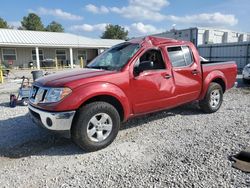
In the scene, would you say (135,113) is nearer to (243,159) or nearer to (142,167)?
(142,167)

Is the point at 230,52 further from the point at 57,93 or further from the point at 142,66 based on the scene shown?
the point at 57,93

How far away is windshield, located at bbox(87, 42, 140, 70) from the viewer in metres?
4.43

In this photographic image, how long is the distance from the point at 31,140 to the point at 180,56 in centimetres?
364

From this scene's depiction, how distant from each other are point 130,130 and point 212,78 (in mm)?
2532

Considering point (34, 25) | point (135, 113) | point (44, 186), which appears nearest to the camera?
point (44, 186)

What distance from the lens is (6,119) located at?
5977mm

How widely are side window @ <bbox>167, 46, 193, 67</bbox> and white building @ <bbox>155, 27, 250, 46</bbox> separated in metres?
17.8

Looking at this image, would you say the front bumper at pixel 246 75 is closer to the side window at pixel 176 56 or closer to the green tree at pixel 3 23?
the side window at pixel 176 56

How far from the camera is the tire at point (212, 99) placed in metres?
5.75

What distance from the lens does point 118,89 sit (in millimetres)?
4051

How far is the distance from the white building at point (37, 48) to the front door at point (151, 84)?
19533 mm

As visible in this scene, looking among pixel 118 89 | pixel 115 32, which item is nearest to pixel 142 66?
pixel 118 89

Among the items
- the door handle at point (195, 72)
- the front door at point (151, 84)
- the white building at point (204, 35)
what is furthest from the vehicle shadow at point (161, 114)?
the white building at point (204, 35)

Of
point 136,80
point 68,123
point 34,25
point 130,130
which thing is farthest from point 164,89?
point 34,25
